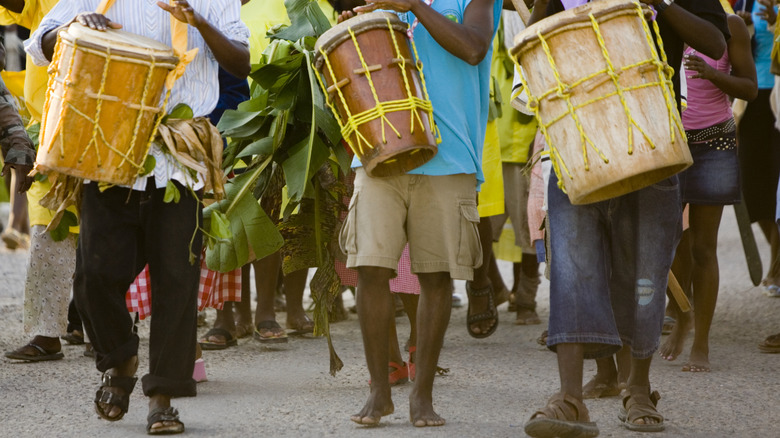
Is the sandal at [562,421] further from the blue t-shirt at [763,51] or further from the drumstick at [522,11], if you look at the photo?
the blue t-shirt at [763,51]

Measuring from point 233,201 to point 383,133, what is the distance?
1.35 metres

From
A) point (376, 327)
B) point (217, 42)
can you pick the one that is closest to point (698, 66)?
point (376, 327)

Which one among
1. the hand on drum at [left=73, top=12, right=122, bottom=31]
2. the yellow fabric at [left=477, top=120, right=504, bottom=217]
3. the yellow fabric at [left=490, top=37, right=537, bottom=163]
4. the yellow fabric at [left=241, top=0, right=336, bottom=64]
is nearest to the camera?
the hand on drum at [left=73, top=12, right=122, bottom=31]

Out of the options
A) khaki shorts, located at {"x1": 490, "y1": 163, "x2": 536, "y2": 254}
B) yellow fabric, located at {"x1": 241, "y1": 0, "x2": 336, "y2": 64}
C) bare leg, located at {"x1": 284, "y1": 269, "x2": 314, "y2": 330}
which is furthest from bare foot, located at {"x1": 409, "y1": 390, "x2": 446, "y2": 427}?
khaki shorts, located at {"x1": 490, "y1": 163, "x2": 536, "y2": 254}

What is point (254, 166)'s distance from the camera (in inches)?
217

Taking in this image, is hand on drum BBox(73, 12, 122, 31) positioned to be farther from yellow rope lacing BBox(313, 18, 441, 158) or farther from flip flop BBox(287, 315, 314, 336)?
A: flip flop BBox(287, 315, 314, 336)

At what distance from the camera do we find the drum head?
405 cm

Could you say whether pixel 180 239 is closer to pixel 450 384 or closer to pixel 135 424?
pixel 135 424

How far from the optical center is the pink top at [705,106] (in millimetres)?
6188

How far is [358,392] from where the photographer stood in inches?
207

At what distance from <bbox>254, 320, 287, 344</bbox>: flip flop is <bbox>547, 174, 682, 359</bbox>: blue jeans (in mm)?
2500

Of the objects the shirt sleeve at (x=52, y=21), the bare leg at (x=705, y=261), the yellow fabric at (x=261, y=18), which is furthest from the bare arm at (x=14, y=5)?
the bare leg at (x=705, y=261)

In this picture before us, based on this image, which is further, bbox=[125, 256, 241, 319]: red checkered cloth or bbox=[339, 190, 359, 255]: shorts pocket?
bbox=[125, 256, 241, 319]: red checkered cloth

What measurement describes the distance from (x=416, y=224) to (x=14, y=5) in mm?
2996
